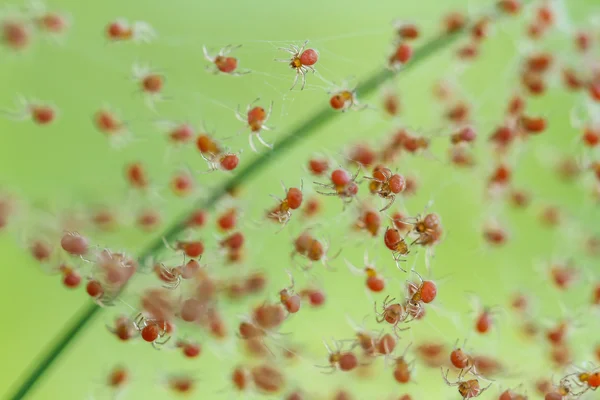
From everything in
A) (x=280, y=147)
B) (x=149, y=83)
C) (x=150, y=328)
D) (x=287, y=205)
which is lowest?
(x=150, y=328)

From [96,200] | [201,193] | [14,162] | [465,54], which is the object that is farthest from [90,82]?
[465,54]

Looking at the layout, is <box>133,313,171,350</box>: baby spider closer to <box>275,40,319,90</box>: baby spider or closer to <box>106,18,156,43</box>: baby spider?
<box>275,40,319,90</box>: baby spider

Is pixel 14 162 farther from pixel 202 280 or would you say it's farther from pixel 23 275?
pixel 202 280

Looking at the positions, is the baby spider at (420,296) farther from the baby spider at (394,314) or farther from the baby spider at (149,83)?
the baby spider at (149,83)

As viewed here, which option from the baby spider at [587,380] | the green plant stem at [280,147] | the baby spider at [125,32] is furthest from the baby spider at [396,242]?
the baby spider at [125,32]

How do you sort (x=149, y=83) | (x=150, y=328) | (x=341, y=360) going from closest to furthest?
(x=150, y=328) → (x=341, y=360) → (x=149, y=83)

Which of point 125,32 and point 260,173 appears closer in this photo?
point 125,32

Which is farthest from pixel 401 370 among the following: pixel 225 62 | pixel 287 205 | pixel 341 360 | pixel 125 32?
pixel 125 32

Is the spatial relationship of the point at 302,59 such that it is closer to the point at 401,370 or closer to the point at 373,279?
the point at 373,279
